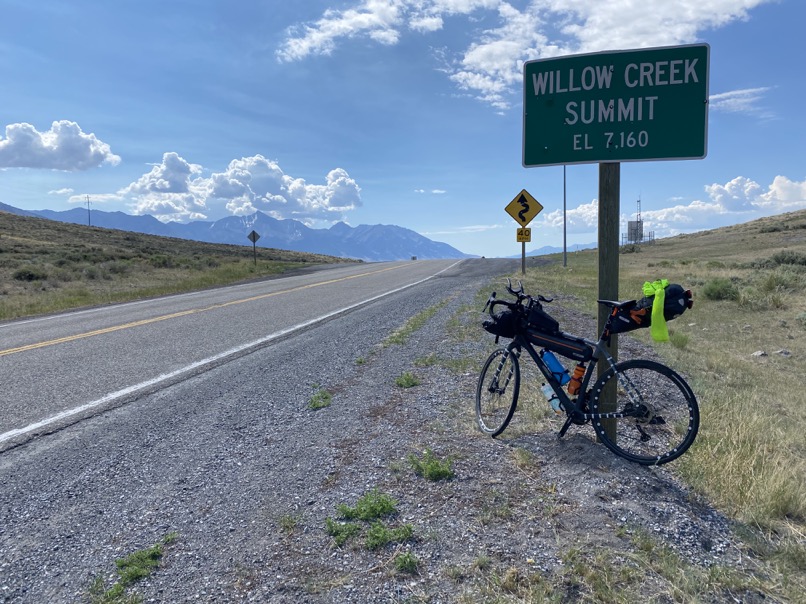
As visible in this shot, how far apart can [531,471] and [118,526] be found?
2.54 meters

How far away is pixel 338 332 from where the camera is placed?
964cm

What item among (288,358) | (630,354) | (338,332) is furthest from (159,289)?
(630,354)

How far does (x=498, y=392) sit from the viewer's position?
14.9 ft

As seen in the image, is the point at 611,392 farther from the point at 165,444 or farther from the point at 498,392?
the point at 165,444

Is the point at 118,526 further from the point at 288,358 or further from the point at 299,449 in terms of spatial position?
the point at 288,358

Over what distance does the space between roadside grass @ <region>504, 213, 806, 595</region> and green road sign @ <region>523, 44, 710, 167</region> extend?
6.72 ft

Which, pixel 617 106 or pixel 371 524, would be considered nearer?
pixel 371 524

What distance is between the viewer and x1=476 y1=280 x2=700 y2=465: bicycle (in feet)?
11.9

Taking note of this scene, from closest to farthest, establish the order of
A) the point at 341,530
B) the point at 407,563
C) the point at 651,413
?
the point at 407,563 → the point at 341,530 → the point at 651,413

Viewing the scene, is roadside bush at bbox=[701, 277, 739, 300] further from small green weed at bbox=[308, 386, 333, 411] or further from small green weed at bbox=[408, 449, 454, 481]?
small green weed at bbox=[408, 449, 454, 481]

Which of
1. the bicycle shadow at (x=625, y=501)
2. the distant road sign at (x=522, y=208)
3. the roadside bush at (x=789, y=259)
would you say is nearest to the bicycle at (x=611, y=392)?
the bicycle shadow at (x=625, y=501)

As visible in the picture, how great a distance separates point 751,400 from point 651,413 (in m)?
2.97

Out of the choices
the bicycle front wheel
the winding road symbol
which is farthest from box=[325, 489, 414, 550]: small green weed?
the winding road symbol

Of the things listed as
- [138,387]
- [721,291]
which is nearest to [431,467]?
[138,387]
